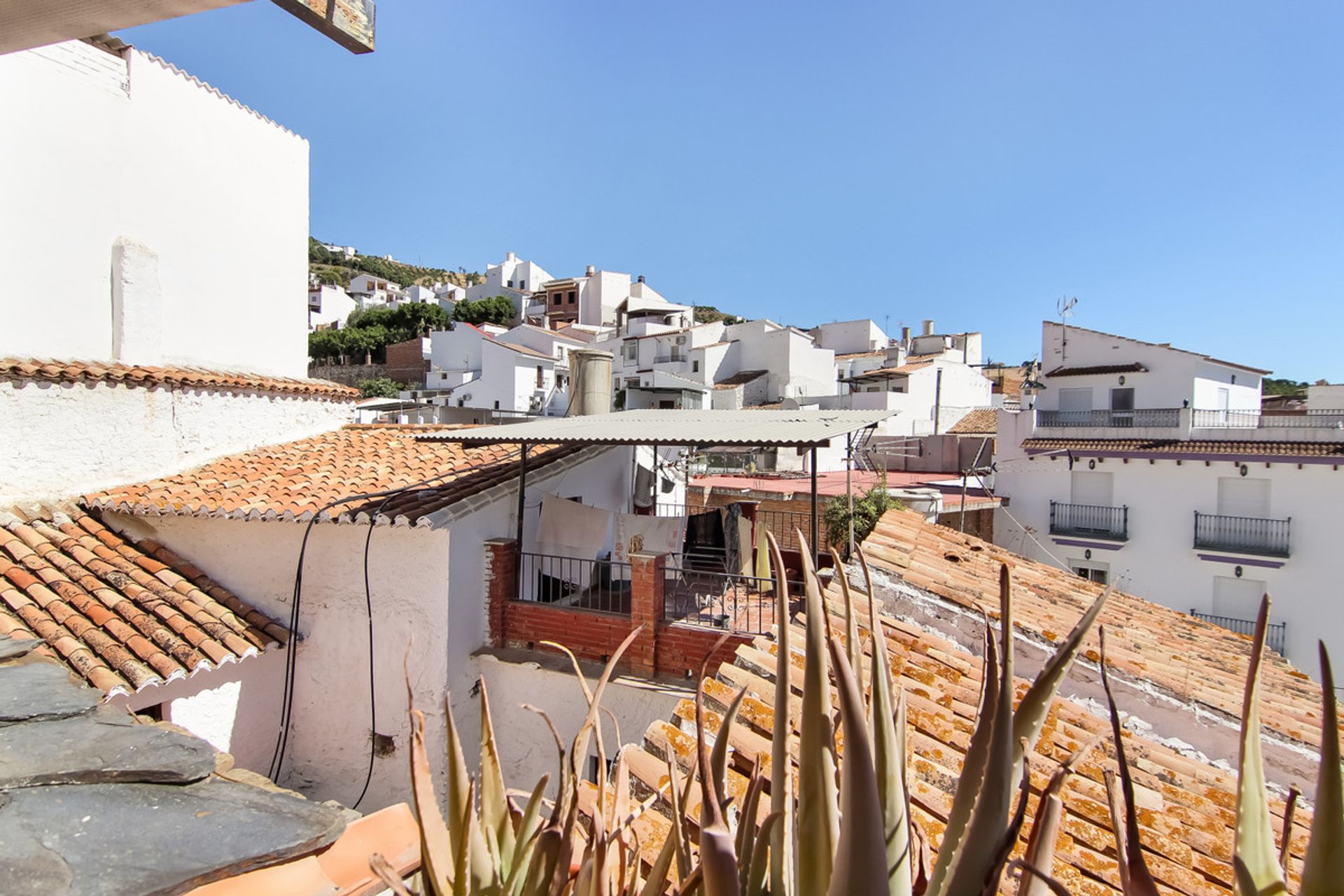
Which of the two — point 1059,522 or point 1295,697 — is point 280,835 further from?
point 1059,522

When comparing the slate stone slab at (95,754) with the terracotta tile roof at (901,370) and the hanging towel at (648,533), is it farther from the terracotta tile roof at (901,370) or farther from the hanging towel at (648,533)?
the terracotta tile roof at (901,370)

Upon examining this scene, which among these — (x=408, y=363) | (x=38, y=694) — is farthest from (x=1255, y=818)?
(x=408, y=363)

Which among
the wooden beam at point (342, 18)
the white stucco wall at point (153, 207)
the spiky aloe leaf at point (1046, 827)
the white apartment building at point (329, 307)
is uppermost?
the white apartment building at point (329, 307)

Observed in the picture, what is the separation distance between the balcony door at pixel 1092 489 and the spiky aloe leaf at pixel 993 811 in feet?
77.7

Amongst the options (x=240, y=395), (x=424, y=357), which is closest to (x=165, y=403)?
(x=240, y=395)

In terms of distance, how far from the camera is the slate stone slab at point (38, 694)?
170 cm

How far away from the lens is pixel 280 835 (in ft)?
4.61

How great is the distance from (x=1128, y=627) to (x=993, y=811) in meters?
5.09

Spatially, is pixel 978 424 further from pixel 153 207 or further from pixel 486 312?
pixel 486 312

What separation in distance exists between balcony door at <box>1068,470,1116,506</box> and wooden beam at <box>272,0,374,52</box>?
928 inches

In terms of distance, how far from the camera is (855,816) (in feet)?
2.71

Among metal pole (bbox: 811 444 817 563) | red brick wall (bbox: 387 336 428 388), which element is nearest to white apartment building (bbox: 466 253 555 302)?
red brick wall (bbox: 387 336 428 388)

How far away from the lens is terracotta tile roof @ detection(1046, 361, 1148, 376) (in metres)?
23.9

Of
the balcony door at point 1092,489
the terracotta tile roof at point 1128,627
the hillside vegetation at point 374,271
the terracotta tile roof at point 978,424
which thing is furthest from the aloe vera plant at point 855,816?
the hillside vegetation at point 374,271
